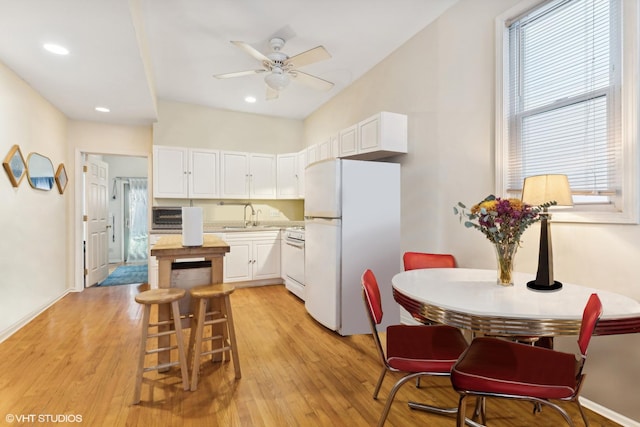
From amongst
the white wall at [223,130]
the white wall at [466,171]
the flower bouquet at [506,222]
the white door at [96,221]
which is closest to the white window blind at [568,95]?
the white wall at [466,171]

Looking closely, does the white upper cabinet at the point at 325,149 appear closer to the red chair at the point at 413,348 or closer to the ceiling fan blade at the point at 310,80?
the ceiling fan blade at the point at 310,80

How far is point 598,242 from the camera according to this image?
1898 millimetres

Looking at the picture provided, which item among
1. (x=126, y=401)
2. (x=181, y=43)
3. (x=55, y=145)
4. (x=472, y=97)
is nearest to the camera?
(x=126, y=401)

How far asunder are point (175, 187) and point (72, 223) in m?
1.52

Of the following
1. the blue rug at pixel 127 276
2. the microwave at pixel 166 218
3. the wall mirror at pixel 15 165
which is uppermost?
the wall mirror at pixel 15 165

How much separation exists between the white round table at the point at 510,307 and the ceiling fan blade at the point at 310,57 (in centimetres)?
208

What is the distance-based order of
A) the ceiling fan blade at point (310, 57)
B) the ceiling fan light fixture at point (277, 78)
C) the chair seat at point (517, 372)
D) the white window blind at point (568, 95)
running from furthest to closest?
the ceiling fan light fixture at point (277, 78) → the ceiling fan blade at point (310, 57) → the white window blind at point (568, 95) → the chair seat at point (517, 372)

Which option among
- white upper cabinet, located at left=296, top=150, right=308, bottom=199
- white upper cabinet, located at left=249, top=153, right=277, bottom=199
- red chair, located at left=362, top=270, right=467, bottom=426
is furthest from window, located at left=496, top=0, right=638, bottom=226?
white upper cabinet, located at left=249, top=153, right=277, bottom=199

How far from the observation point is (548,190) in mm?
1756

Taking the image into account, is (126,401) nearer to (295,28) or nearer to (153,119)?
(295,28)

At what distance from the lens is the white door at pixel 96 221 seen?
4902 millimetres

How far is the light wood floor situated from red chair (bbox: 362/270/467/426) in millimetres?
367

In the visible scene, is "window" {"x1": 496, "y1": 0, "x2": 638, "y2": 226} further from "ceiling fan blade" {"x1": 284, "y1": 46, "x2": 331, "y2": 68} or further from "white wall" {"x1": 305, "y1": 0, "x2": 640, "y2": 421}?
"ceiling fan blade" {"x1": 284, "y1": 46, "x2": 331, "y2": 68}

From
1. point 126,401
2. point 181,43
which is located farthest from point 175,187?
point 126,401
